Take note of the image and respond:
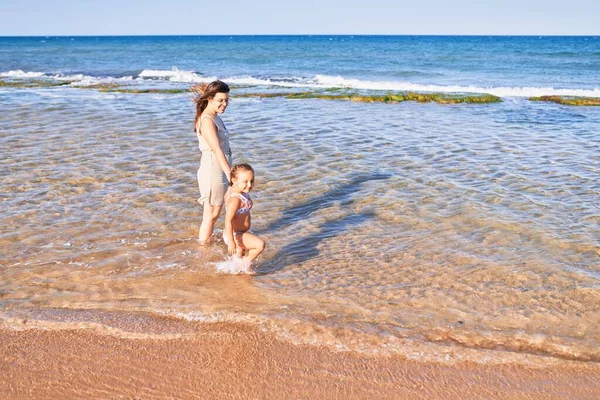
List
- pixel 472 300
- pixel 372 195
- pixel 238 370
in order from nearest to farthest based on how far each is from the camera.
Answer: pixel 238 370
pixel 472 300
pixel 372 195

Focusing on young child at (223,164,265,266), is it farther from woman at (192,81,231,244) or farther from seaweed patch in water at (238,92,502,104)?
seaweed patch in water at (238,92,502,104)

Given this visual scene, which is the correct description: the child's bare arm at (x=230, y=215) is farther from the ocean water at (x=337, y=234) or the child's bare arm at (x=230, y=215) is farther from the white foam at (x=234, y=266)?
the ocean water at (x=337, y=234)

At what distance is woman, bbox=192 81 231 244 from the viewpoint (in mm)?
5395

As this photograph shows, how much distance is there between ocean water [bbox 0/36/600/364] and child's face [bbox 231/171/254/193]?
0.81 meters

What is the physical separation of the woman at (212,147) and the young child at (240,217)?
0.19m

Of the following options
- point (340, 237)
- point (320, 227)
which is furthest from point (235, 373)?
point (320, 227)

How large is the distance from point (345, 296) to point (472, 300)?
3.46 ft

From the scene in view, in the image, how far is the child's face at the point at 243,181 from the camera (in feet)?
17.0

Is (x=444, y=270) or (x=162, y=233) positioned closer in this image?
(x=444, y=270)

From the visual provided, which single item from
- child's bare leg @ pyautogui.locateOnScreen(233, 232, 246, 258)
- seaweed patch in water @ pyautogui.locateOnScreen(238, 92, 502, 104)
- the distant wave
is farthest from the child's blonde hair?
the distant wave

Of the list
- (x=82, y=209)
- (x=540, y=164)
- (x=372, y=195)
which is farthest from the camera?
(x=540, y=164)

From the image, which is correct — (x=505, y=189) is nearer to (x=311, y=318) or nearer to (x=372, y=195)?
(x=372, y=195)

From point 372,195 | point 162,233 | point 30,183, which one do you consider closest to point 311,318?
point 162,233

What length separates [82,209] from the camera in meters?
7.00
